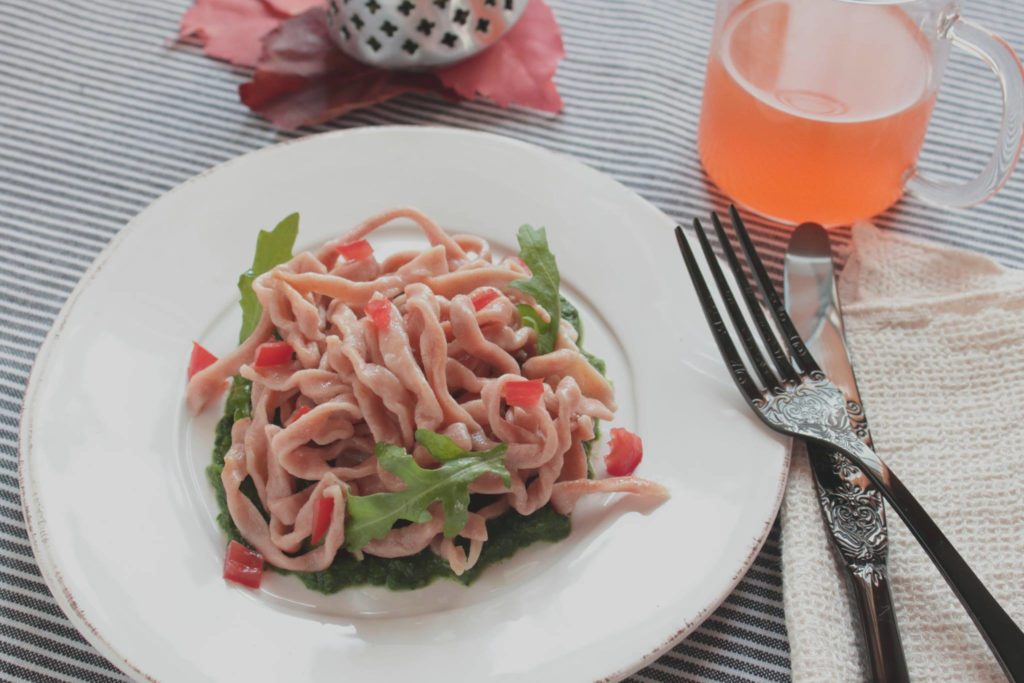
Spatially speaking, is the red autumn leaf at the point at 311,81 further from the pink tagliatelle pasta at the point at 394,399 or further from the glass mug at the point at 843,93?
the glass mug at the point at 843,93

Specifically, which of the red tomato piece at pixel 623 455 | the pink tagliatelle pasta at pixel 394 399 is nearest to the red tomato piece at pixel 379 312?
the pink tagliatelle pasta at pixel 394 399

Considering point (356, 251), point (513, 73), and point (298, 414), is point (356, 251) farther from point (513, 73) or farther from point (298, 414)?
point (513, 73)

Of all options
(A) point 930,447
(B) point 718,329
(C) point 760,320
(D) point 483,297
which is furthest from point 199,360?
(A) point 930,447

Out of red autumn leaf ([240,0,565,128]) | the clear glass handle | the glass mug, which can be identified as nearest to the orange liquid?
the glass mug

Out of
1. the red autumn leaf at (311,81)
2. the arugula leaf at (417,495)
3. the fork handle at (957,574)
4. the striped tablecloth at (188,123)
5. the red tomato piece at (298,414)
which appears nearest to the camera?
the fork handle at (957,574)

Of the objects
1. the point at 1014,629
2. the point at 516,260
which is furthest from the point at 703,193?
the point at 1014,629

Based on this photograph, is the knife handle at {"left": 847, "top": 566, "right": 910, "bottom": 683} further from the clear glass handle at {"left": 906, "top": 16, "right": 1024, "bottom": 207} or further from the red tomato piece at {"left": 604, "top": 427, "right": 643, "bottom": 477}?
the clear glass handle at {"left": 906, "top": 16, "right": 1024, "bottom": 207}

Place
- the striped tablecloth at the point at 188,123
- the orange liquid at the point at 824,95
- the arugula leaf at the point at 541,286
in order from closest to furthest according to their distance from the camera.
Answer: the arugula leaf at the point at 541,286 < the orange liquid at the point at 824,95 < the striped tablecloth at the point at 188,123
